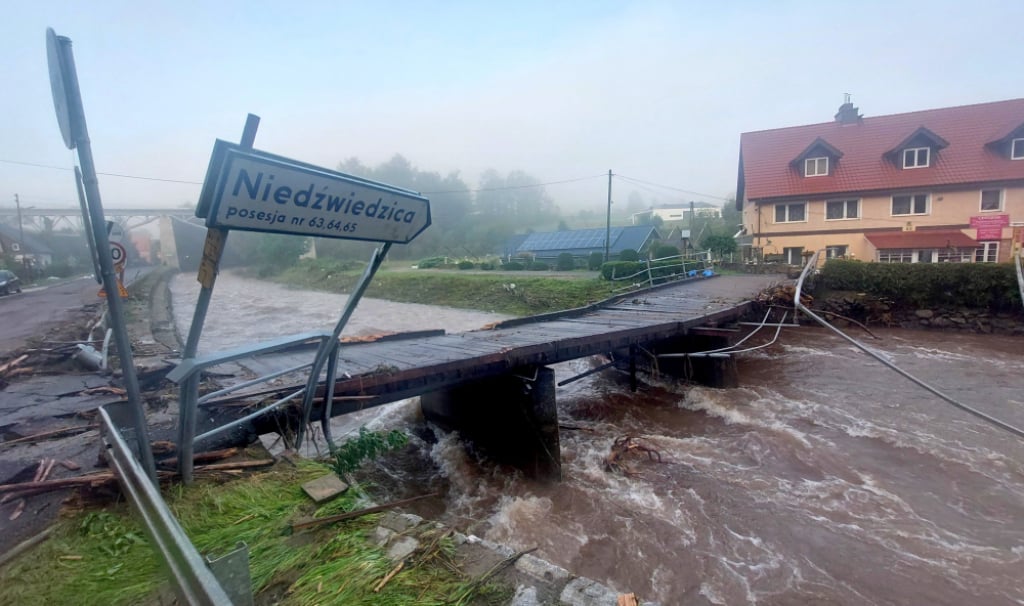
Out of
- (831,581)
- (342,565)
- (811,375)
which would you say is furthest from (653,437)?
(342,565)

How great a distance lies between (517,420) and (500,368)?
3.44 ft

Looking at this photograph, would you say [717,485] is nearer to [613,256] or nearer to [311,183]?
[311,183]

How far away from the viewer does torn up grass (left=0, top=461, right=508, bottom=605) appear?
8.65 feet

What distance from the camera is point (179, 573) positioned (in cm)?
203

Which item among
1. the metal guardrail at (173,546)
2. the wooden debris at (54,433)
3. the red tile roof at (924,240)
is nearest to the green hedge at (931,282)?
the red tile roof at (924,240)

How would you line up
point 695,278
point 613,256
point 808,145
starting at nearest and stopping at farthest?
point 695,278 < point 808,145 < point 613,256

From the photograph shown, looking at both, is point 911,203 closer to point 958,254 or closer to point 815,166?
point 958,254

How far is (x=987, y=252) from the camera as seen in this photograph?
925 inches

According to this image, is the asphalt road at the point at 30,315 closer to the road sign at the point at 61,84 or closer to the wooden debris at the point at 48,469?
the wooden debris at the point at 48,469

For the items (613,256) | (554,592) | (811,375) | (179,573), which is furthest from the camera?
(613,256)

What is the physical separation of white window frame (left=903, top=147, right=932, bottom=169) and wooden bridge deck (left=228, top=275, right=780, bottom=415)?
20.6m

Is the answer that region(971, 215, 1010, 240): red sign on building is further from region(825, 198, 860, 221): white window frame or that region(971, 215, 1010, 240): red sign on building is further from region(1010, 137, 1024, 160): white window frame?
region(825, 198, 860, 221): white window frame

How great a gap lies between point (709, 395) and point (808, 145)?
25.0 metres

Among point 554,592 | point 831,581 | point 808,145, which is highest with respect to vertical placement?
point 808,145
